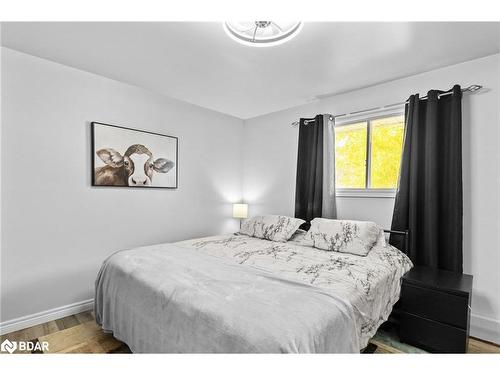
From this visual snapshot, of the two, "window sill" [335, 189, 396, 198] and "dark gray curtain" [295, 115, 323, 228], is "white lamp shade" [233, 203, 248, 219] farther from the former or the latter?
"window sill" [335, 189, 396, 198]

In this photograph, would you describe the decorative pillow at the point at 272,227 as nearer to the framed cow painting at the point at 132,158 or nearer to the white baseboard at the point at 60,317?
the framed cow painting at the point at 132,158

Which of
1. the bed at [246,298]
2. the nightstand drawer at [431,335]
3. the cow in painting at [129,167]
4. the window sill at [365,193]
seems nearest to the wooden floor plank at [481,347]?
the nightstand drawer at [431,335]

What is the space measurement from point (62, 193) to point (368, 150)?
323cm

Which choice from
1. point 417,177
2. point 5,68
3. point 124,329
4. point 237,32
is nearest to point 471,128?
point 417,177

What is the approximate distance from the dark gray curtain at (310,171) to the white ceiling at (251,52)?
53 cm

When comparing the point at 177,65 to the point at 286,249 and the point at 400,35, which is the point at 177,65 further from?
the point at 286,249

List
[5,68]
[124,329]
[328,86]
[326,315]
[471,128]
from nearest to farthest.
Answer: [326,315], [124,329], [5,68], [471,128], [328,86]

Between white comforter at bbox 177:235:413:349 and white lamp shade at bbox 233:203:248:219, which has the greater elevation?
white lamp shade at bbox 233:203:248:219

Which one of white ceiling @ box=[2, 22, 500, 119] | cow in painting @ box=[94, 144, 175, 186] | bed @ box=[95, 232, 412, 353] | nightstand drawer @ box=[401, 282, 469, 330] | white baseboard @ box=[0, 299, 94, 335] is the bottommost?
white baseboard @ box=[0, 299, 94, 335]

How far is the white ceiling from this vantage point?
1867 mm

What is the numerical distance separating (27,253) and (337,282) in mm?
2597

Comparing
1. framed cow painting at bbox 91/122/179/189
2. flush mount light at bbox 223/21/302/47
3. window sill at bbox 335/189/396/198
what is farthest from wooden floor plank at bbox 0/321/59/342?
window sill at bbox 335/189/396/198

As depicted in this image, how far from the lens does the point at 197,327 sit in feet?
4.22

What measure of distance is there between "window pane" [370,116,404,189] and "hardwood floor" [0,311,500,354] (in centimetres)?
152
